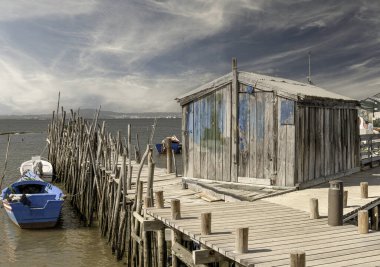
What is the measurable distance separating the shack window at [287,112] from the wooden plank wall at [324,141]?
23 cm

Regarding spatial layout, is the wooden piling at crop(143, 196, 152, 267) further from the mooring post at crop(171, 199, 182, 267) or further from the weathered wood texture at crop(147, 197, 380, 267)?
the mooring post at crop(171, 199, 182, 267)

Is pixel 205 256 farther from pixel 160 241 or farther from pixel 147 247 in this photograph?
pixel 147 247

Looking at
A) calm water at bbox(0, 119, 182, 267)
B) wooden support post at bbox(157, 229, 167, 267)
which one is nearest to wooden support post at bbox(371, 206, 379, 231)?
wooden support post at bbox(157, 229, 167, 267)

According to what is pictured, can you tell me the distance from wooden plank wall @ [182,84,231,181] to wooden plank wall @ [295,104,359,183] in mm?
2739

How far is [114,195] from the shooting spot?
55.9 feet

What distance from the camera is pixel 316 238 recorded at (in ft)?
27.9

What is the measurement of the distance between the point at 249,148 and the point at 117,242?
6.20 meters

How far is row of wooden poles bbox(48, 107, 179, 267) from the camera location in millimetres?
12781

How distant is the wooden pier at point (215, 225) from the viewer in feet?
24.8

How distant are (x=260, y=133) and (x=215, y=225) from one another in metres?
6.23

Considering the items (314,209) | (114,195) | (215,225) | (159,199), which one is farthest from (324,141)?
(114,195)

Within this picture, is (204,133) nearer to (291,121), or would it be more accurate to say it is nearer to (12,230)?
(291,121)

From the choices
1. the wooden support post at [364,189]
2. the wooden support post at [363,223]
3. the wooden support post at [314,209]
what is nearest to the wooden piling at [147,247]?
the wooden support post at [314,209]

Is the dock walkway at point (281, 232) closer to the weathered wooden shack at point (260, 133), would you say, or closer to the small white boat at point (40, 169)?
the weathered wooden shack at point (260, 133)
